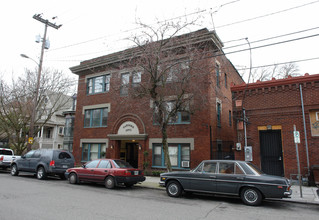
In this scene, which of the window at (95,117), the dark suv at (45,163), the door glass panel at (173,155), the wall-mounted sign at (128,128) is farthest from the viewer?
the window at (95,117)

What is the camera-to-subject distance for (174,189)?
31.1ft

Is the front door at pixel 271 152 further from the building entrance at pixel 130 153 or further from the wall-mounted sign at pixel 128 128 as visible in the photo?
the building entrance at pixel 130 153

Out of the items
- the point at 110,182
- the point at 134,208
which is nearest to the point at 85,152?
the point at 110,182

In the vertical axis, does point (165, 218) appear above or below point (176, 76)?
below

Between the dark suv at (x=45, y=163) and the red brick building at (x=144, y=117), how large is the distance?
508 centimetres

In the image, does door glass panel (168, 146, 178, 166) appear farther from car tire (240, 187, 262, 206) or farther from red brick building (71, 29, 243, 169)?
→ car tire (240, 187, 262, 206)

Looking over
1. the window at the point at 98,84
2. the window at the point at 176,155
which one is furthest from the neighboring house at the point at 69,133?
the window at the point at 176,155

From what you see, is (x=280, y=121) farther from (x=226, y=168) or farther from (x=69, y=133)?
(x=69, y=133)

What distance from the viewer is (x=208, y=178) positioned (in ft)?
29.0

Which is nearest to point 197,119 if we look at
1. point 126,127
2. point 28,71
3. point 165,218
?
point 126,127

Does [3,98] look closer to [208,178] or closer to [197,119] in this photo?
[197,119]

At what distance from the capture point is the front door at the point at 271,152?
1265 cm

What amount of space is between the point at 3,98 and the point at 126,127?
42.6 ft

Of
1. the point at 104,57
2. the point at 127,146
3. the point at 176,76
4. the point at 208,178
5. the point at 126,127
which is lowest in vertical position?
the point at 208,178
